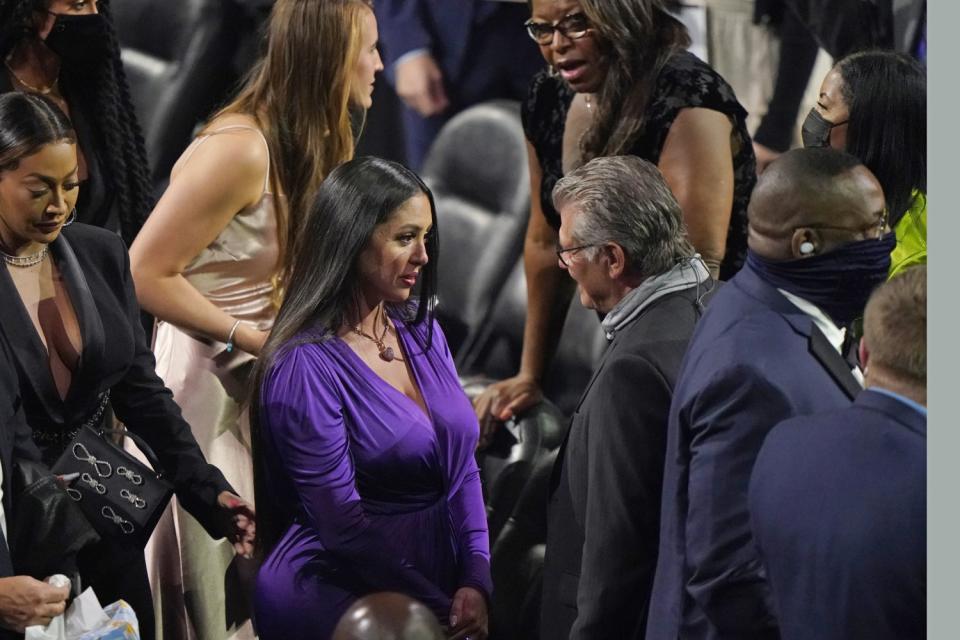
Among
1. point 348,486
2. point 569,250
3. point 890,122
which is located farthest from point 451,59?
point 348,486

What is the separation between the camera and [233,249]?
368 cm

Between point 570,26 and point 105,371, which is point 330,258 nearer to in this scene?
point 105,371

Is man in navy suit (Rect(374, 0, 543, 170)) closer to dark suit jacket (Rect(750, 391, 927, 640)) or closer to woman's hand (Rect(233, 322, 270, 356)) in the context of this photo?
woman's hand (Rect(233, 322, 270, 356))

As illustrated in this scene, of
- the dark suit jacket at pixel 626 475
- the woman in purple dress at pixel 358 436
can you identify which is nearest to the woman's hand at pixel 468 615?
the woman in purple dress at pixel 358 436

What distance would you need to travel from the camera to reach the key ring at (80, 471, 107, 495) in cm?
304

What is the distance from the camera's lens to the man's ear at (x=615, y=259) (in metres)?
2.89

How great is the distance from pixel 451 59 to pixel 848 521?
249 centimetres

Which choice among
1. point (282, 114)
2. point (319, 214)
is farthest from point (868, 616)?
point (282, 114)

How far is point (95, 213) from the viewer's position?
12.3ft

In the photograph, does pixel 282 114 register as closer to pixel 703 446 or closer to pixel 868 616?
pixel 703 446

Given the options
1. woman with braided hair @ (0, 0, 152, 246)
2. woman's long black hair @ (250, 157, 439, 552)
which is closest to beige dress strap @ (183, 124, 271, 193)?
→ woman with braided hair @ (0, 0, 152, 246)

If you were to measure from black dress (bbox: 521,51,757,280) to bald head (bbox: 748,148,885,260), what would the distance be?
122 centimetres

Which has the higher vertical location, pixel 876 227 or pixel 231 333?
pixel 876 227

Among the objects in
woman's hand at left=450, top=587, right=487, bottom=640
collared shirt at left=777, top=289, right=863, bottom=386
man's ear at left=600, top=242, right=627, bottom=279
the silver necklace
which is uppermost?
collared shirt at left=777, top=289, right=863, bottom=386
